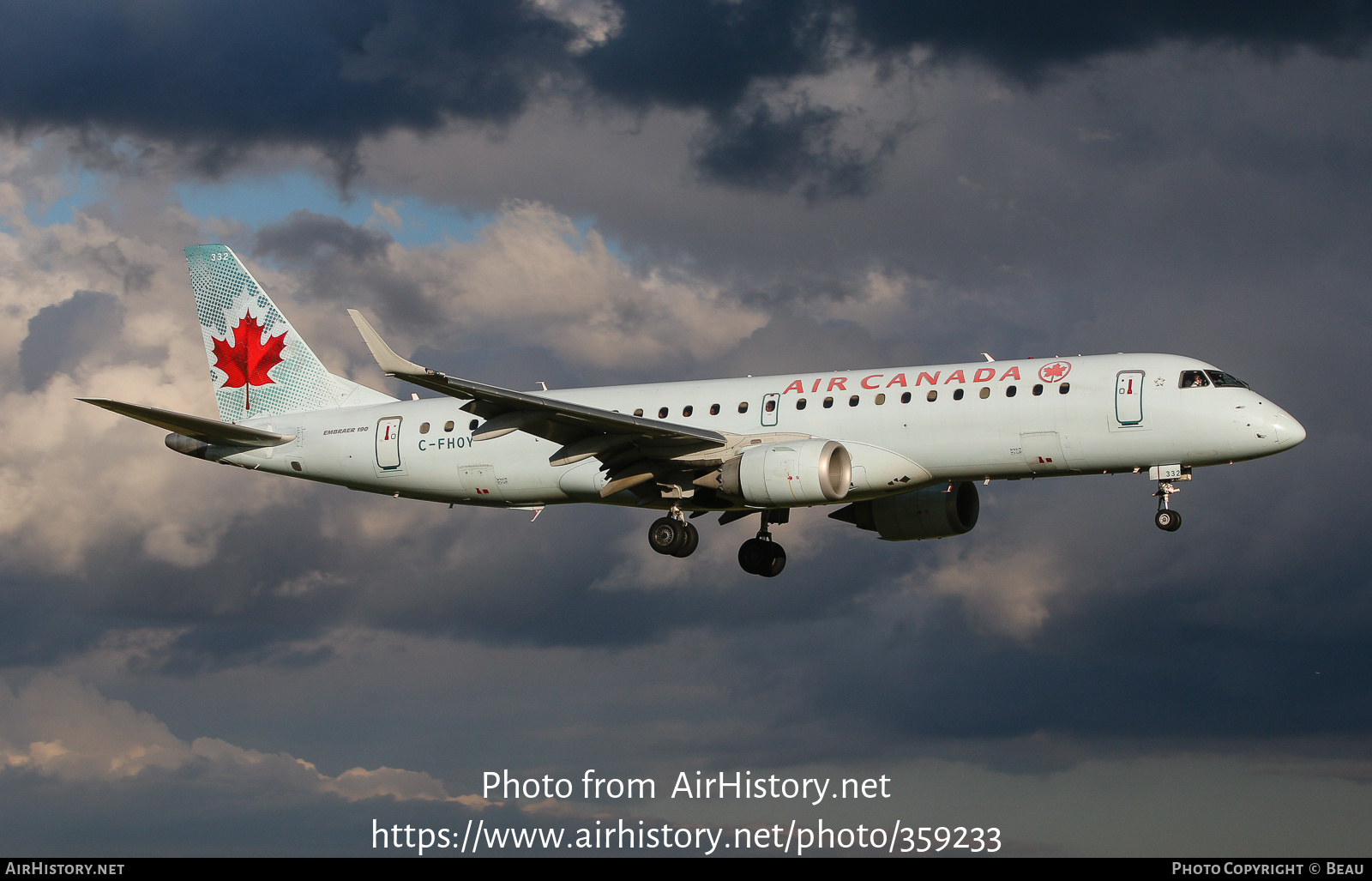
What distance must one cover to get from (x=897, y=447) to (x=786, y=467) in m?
2.98

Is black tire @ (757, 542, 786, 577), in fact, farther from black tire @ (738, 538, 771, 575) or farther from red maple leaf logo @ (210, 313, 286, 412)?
red maple leaf logo @ (210, 313, 286, 412)

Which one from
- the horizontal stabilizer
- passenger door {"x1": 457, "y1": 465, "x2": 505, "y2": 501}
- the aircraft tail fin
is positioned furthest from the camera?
the aircraft tail fin

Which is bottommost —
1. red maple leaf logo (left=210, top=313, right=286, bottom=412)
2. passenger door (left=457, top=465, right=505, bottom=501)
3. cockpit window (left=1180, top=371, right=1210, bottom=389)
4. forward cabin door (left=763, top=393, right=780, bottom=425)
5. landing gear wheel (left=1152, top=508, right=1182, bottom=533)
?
landing gear wheel (left=1152, top=508, right=1182, bottom=533)

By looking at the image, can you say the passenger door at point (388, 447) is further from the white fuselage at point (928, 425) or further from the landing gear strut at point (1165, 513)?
the landing gear strut at point (1165, 513)

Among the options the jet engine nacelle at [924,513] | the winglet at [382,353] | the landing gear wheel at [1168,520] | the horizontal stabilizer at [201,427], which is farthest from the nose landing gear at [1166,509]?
the horizontal stabilizer at [201,427]

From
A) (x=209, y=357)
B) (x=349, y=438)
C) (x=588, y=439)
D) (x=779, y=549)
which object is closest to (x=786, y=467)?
(x=588, y=439)

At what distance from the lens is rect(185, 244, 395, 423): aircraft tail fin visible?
45531mm

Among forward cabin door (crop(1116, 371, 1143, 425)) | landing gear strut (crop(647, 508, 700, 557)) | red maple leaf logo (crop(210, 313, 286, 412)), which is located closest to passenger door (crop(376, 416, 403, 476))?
red maple leaf logo (crop(210, 313, 286, 412))

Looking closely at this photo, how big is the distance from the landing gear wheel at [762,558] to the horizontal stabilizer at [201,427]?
14443 mm

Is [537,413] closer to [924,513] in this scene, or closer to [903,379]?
[903,379]

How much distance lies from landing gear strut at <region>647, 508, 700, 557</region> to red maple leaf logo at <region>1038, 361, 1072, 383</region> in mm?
10190

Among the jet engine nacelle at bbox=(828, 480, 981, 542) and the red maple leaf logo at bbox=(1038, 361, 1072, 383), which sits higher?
the red maple leaf logo at bbox=(1038, 361, 1072, 383)

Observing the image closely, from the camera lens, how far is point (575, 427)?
36812 millimetres

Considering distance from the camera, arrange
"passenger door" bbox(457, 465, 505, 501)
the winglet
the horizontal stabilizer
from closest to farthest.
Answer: the winglet
the horizontal stabilizer
"passenger door" bbox(457, 465, 505, 501)
